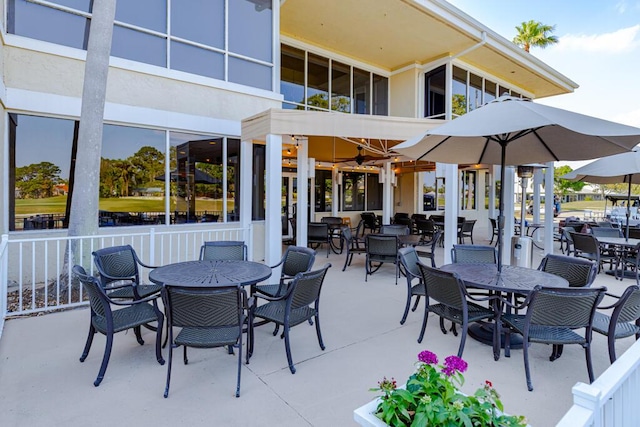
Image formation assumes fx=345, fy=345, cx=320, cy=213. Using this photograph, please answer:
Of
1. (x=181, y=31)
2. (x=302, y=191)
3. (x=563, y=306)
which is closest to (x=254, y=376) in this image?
(x=563, y=306)

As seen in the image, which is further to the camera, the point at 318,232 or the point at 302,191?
the point at 318,232

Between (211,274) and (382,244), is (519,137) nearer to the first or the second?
(382,244)

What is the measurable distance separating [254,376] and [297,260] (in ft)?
5.36

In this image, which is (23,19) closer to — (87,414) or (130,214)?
(130,214)

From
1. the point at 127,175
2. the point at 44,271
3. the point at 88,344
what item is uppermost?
the point at 127,175

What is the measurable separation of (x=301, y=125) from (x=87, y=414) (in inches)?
197

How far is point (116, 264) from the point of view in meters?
4.30

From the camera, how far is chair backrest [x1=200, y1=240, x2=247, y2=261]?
487 cm

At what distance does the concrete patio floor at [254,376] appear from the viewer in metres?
2.57

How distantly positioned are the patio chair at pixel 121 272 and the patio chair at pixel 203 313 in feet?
3.85

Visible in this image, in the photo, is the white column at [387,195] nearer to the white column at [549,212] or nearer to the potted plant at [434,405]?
the white column at [549,212]

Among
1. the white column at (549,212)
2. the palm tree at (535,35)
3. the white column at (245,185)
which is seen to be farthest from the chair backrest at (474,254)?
the palm tree at (535,35)

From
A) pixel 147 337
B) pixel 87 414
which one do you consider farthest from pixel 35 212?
pixel 87 414

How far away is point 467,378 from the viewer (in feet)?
10.2
